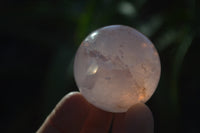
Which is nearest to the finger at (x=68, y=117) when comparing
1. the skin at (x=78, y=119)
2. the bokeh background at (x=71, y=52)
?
the skin at (x=78, y=119)

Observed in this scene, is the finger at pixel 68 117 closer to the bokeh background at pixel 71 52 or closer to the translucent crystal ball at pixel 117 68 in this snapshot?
the translucent crystal ball at pixel 117 68

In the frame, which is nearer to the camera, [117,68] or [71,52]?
[117,68]

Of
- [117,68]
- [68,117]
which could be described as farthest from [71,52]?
[117,68]

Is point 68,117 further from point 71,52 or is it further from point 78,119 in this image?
point 71,52

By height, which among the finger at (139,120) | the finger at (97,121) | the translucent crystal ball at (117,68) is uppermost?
the translucent crystal ball at (117,68)

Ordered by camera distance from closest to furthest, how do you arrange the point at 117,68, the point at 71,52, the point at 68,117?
the point at 117,68
the point at 68,117
the point at 71,52

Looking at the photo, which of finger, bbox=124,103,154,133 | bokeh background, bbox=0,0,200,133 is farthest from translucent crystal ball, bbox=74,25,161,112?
bokeh background, bbox=0,0,200,133

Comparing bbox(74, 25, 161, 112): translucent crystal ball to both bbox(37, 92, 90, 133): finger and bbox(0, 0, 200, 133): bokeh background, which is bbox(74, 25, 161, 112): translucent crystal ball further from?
bbox(0, 0, 200, 133): bokeh background
